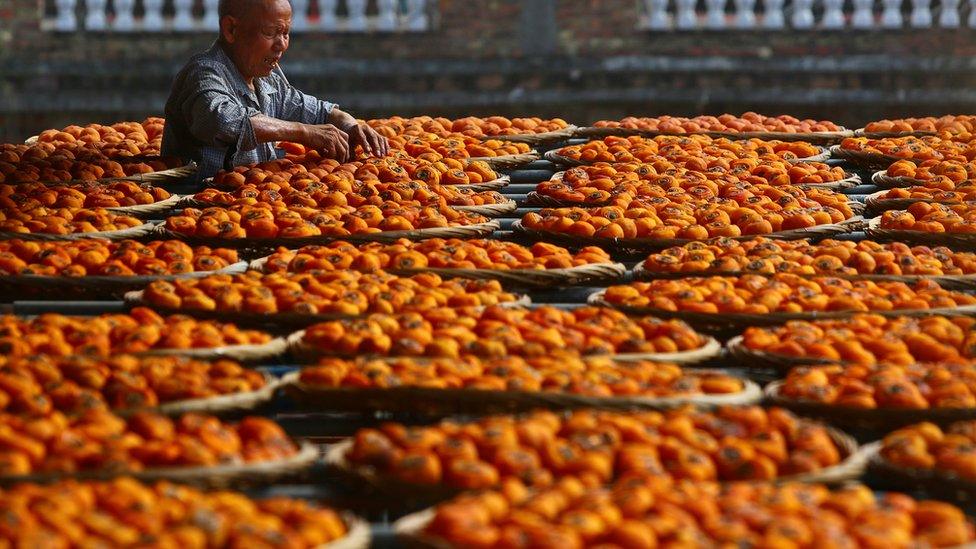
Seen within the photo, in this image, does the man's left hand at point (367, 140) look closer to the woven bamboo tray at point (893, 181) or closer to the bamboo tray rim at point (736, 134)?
the bamboo tray rim at point (736, 134)

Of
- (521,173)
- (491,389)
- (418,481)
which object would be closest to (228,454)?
(418,481)

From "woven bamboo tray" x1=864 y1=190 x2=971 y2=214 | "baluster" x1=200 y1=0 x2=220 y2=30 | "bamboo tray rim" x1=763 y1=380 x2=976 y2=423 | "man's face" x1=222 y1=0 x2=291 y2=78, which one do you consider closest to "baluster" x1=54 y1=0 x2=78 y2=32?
"baluster" x1=200 y1=0 x2=220 y2=30

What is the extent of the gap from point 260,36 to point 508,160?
3.47 ft

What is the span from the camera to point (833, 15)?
1318 centimetres

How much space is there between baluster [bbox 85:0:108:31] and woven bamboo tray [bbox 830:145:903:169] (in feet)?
28.3

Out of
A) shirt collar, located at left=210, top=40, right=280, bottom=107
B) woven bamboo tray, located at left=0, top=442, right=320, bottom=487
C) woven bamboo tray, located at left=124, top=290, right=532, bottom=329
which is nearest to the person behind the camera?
woven bamboo tray, located at left=0, top=442, right=320, bottom=487

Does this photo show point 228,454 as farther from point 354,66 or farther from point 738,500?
Answer: point 354,66

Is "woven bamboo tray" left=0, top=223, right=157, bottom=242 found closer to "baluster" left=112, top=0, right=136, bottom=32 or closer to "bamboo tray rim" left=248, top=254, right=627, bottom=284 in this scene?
"bamboo tray rim" left=248, top=254, right=627, bottom=284

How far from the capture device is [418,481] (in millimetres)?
2566

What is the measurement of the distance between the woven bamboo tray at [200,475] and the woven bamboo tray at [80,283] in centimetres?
144

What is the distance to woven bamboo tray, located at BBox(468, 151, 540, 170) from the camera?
575cm

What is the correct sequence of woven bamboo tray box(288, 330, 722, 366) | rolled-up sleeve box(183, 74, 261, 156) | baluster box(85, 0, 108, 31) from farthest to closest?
baluster box(85, 0, 108, 31), rolled-up sleeve box(183, 74, 261, 156), woven bamboo tray box(288, 330, 722, 366)

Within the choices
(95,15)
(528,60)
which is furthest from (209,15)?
(528,60)

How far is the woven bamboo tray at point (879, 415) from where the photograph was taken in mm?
2924
